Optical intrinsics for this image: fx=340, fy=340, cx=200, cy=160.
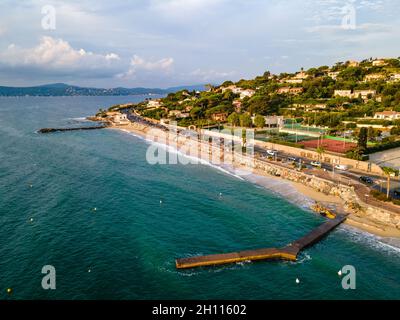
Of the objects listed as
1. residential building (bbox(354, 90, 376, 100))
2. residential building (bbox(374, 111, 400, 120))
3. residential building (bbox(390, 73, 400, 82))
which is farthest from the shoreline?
residential building (bbox(390, 73, 400, 82))

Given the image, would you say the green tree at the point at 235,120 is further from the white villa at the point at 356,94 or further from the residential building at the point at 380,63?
the residential building at the point at 380,63

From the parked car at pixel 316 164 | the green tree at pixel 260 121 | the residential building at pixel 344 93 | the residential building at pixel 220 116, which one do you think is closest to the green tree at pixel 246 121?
the green tree at pixel 260 121

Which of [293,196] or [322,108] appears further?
[322,108]

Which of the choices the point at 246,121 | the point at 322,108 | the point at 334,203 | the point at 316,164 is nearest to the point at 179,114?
the point at 246,121

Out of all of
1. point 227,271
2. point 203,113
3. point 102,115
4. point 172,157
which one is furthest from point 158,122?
point 227,271

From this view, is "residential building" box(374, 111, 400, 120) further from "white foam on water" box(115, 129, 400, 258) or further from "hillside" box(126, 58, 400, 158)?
"white foam on water" box(115, 129, 400, 258)

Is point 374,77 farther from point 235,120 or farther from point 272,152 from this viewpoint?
point 272,152

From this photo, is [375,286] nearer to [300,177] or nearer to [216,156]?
[300,177]

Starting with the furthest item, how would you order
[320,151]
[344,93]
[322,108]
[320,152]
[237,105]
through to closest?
[237,105] < [344,93] < [322,108] < [320,152] < [320,151]
